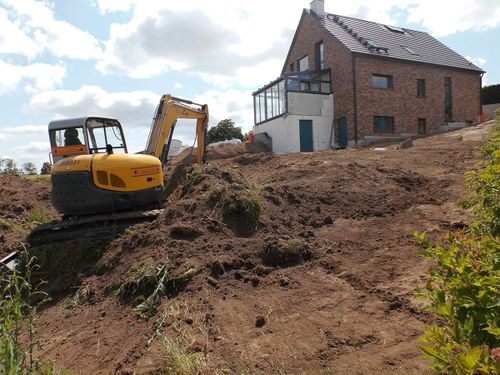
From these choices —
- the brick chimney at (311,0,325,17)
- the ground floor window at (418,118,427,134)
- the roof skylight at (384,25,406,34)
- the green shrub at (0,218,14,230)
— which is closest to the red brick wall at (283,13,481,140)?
the ground floor window at (418,118,427,134)

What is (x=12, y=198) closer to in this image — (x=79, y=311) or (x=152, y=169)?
(x=152, y=169)

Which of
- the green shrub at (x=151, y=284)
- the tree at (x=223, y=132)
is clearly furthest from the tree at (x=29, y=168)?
the tree at (x=223, y=132)

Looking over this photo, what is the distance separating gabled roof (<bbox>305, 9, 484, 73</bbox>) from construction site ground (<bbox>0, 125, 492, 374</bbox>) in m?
18.0

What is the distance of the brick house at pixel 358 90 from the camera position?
24.8 m

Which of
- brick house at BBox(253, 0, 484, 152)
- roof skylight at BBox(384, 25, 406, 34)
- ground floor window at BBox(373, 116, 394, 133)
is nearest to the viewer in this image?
brick house at BBox(253, 0, 484, 152)

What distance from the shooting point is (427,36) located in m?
32.0

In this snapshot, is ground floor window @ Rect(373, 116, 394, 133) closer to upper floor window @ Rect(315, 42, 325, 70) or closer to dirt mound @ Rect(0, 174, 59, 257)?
upper floor window @ Rect(315, 42, 325, 70)

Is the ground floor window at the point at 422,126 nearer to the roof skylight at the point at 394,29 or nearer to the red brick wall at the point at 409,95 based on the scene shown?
the red brick wall at the point at 409,95

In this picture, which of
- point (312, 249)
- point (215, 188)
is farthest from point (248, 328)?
point (215, 188)

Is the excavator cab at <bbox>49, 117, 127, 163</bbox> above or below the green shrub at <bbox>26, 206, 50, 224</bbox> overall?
above

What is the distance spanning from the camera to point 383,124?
25.6m

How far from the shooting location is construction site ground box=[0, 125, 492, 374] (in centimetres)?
400

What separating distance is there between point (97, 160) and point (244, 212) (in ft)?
10.1

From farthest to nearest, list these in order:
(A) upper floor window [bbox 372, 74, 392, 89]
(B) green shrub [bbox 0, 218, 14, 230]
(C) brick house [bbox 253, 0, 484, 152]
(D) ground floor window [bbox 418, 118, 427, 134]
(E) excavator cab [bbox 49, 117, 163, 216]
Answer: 1. (D) ground floor window [bbox 418, 118, 427, 134]
2. (A) upper floor window [bbox 372, 74, 392, 89]
3. (C) brick house [bbox 253, 0, 484, 152]
4. (B) green shrub [bbox 0, 218, 14, 230]
5. (E) excavator cab [bbox 49, 117, 163, 216]
